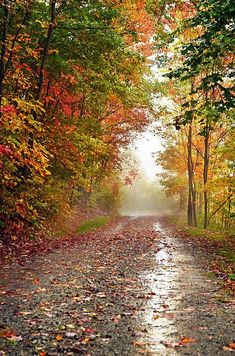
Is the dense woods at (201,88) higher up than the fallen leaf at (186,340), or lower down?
higher up

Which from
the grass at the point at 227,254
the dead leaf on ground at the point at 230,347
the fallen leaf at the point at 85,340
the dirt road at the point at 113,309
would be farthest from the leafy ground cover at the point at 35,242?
the dead leaf on ground at the point at 230,347

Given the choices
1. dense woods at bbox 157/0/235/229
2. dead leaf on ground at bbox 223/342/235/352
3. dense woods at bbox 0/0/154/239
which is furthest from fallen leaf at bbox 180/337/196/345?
dense woods at bbox 0/0/154/239

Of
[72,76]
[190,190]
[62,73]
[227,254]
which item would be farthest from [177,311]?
[190,190]

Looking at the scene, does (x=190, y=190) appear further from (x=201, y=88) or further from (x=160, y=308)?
(x=160, y=308)

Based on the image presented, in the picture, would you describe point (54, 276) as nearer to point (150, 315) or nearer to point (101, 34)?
point (150, 315)

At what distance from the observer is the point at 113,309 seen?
5590 millimetres

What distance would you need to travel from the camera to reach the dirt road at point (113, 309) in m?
4.18

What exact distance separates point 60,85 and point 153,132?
10704 mm

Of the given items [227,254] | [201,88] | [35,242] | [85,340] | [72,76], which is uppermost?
[72,76]

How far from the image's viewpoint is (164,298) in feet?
20.3

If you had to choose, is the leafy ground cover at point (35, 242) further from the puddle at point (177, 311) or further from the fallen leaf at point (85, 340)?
the fallen leaf at point (85, 340)

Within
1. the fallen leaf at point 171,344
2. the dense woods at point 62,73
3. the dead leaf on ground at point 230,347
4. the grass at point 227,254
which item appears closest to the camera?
the dead leaf on ground at point 230,347

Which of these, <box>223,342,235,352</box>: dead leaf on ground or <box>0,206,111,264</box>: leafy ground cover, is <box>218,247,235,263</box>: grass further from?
<box>223,342,235,352</box>: dead leaf on ground

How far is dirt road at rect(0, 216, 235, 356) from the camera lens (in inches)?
165
